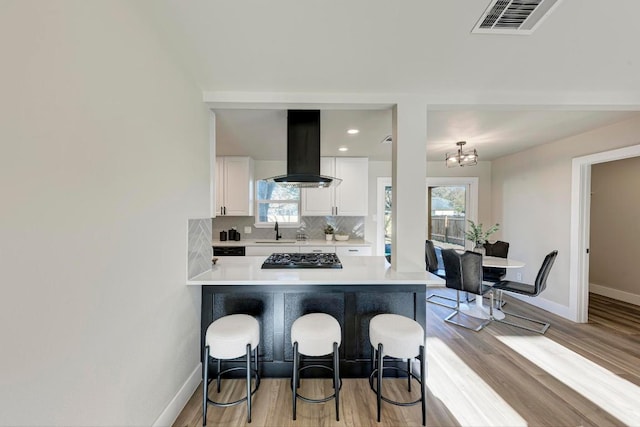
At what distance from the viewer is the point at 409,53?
1596 millimetres

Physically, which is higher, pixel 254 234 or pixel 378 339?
pixel 254 234

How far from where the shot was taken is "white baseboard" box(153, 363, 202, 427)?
5.10ft

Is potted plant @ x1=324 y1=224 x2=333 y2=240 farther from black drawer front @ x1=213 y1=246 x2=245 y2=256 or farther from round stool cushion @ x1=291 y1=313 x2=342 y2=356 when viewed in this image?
round stool cushion @ x1=291 y1=313 x2=342 y2=356

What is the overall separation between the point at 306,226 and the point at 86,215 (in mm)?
3594

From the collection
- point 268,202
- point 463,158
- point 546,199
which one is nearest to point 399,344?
point 463,158

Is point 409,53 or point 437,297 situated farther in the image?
point 437,297

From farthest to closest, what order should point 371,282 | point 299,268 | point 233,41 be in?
point 299,268, point 371,282, point 233,41

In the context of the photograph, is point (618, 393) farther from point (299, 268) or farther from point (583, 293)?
point (299, 268)

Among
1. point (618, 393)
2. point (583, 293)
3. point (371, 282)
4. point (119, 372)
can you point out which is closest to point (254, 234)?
point (371, 282)

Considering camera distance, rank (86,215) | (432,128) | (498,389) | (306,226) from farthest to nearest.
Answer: (306,226) → (432,128) → (498,389) → (86,215)

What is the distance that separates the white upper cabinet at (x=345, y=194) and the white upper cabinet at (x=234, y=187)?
0.98 metres

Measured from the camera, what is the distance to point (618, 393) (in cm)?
194

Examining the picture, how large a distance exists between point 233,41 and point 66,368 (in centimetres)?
177

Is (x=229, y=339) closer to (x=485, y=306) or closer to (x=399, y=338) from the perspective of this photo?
(x=399, y=338)
